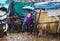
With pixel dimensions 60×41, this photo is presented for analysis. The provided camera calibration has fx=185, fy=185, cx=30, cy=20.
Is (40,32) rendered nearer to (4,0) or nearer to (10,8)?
(10,8)

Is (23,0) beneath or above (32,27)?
above

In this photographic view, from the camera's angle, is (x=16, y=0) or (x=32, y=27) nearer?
(x=32, y=27)

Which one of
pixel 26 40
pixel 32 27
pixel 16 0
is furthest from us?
pixel 16 0

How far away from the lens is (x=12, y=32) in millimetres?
14430

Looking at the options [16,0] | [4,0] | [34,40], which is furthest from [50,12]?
[4,0]

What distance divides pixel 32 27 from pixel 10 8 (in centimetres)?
276

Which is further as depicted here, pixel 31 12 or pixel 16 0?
pixel 16 0

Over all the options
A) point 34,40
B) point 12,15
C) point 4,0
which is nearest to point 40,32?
point 34,40

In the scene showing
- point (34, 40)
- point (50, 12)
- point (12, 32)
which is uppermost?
point (50, 12)

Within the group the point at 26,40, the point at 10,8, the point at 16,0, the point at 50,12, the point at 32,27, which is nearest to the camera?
the point at 26,40

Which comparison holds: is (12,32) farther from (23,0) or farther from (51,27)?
(23,0)

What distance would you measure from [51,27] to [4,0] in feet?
24.9

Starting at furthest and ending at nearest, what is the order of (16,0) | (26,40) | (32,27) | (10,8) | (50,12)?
(16,0) → (10,8) → (32,27) → (50,12) → (26,40)

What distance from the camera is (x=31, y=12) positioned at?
14430 mm
